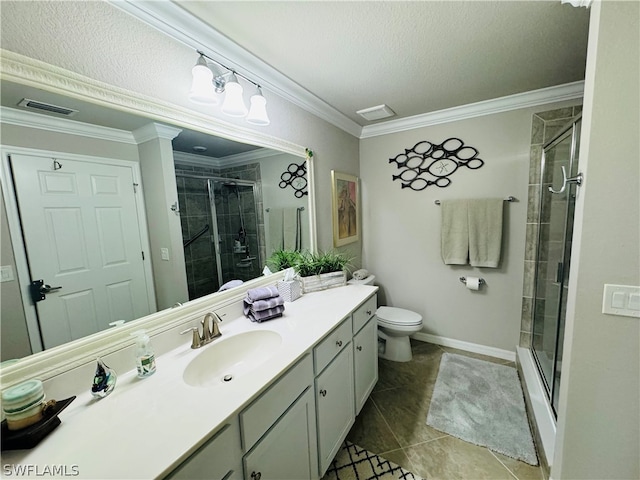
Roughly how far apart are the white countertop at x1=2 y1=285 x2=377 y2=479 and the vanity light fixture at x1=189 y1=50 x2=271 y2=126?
47.6 inches

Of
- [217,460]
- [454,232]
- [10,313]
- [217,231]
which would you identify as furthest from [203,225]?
[454,232]

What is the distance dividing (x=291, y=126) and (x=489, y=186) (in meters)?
1.86

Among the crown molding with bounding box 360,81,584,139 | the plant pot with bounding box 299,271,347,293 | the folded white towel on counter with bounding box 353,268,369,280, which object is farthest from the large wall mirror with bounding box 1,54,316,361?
the crown molding with bounding box 360,81,584,139

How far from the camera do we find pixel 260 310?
148 cm

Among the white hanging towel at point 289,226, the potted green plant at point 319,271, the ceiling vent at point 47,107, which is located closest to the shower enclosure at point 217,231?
the white hanging towel at point 289,226

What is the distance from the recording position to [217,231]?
1561 millimetres

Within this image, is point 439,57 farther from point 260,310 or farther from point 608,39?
point 260,310

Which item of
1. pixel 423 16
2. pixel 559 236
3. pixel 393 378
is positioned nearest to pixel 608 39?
pixel 423 16

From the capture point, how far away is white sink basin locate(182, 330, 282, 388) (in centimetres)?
115

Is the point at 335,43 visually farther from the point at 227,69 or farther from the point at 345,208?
the point at 345,208

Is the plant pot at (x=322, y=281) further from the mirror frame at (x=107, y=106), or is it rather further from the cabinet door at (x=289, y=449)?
the cabinet door at (x=289, y=449)

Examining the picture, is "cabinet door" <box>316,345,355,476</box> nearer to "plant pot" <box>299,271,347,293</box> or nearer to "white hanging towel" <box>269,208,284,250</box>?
"plant pot" <box>299,271,347,293</box>

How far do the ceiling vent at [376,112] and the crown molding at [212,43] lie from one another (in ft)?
1.54

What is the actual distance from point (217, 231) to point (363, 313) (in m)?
1.12
